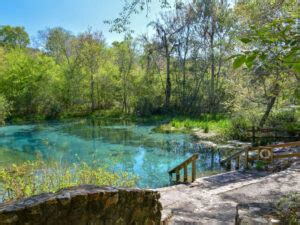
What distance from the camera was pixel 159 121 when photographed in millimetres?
26953

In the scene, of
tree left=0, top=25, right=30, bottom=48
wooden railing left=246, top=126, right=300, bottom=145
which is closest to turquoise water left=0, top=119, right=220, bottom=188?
wooden railing left=246, top=126, right=300, bottom=145

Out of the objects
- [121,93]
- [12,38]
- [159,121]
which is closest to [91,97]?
[121,93]

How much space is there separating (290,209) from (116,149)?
12.5 metres

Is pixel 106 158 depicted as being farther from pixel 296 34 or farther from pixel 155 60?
pixel 155 60

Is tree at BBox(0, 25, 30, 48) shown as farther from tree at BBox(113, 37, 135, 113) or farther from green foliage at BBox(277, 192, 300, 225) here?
green foliage at BBox(277, 192, 300, 225)

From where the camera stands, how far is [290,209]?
3510mm

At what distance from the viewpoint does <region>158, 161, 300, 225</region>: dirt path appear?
212 inches

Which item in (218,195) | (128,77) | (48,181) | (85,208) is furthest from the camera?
(128,77)

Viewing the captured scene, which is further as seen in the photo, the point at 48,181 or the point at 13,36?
the point at 13,36

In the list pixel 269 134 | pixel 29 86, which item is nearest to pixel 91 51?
pixel 29 86

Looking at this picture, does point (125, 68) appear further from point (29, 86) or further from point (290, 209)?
point (290, 209)

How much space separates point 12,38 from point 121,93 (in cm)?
2649

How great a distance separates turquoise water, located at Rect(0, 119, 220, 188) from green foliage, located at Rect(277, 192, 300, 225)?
5602mm

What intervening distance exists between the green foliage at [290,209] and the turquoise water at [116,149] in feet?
18.4
